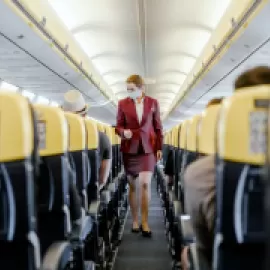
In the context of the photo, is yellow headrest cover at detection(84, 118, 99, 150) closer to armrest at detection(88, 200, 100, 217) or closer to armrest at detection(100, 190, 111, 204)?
armrest at detection(88, 200, 100, 217)

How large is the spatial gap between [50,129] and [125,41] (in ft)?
27.4

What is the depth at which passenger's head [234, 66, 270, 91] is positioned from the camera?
211cm

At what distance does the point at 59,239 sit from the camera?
2.51 metres

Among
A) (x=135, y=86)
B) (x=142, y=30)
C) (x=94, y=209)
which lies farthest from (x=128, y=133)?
(x=142, y=30)

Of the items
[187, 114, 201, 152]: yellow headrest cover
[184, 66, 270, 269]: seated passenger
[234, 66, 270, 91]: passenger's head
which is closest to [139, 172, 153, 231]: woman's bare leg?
[187, 114, 201, 152]: yellow headrest cover

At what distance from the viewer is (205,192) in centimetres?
201

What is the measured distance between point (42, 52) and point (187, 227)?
16.0 feet

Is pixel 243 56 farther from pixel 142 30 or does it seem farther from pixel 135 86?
pixel 135 86

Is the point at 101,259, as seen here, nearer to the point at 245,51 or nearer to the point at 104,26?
the point at 245,51

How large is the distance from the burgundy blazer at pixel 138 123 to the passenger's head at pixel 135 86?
0.10m

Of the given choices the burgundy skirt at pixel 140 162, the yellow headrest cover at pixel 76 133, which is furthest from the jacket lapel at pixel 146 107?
the yellow headrest cover at pixel 76 133

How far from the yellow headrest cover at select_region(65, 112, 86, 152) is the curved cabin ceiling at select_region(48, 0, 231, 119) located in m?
4.57

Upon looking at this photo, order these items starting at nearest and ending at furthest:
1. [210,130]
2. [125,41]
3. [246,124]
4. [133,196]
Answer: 1. [246,124]
2. [210,130]
3. [133,196]
4. [125,41]

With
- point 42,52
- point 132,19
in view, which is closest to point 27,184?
point 42,52
